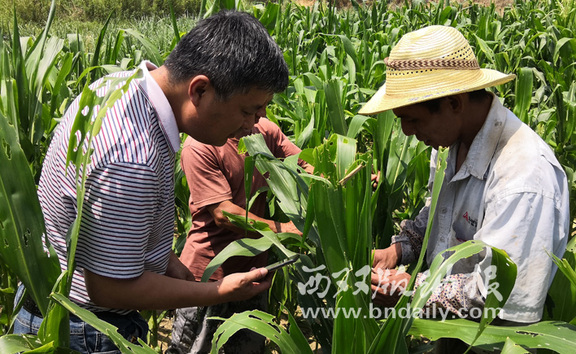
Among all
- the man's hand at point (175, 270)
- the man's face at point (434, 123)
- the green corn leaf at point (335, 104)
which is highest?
the man's face at point (434, 123)

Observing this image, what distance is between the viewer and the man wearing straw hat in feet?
4.47

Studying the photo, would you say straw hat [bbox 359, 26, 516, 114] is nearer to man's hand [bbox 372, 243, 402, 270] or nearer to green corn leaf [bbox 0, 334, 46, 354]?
man's hand [bbox 372, 243, 402, 270]

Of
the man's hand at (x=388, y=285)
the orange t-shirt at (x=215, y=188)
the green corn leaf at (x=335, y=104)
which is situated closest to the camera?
the man's hand at (x=388, y=285)

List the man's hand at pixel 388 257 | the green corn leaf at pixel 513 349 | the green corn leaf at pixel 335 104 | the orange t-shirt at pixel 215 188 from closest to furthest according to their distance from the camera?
the green corn leaf at pixel 513 349
the man's hand at pixel 388 257
the orange t-shirt at pixel 215 188
the green corn leaf at pixel 335 104

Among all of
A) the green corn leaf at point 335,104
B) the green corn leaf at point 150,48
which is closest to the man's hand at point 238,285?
the green corn leaf at point 335,104

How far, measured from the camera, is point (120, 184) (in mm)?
1141

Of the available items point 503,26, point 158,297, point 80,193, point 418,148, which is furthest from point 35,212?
point 503,26

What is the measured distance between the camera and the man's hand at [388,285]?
5.08ft

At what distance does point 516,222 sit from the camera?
1351mm

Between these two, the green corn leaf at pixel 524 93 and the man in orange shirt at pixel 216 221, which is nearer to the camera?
the man in orange shirt at pixel 216 221

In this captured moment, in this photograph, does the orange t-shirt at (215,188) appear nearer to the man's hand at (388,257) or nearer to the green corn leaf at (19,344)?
the man's hand at (388,257)

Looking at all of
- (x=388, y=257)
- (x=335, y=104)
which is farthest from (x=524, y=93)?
(x=388, y=257)

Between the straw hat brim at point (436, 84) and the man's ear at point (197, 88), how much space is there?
19.0 inches

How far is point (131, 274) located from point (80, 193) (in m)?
0.24
